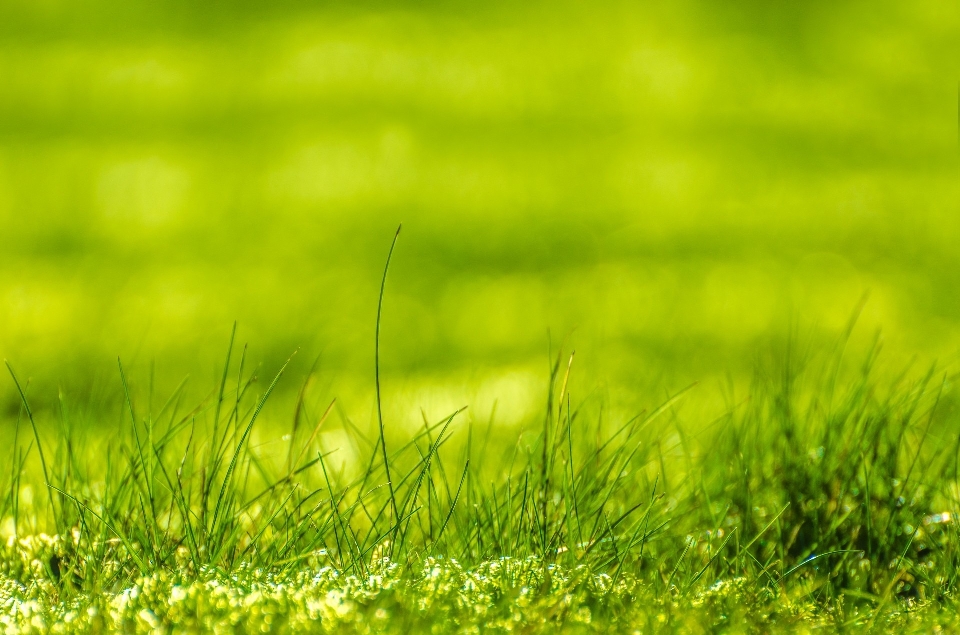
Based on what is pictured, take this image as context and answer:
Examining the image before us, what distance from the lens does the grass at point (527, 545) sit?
5.66ft

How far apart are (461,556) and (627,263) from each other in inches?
174

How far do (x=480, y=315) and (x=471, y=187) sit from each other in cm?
176

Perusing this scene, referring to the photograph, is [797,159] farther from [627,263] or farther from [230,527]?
[230,527]

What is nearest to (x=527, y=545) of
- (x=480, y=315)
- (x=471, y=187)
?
(x=480, y=315)

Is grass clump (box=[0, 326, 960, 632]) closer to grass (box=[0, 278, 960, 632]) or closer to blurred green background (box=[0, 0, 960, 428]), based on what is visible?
grass (box=[0, 278, 960, 632])

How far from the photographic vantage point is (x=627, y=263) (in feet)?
20.6

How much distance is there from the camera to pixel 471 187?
7.16 metres

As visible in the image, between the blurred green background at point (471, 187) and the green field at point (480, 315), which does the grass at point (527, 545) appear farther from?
the blurred green background at point (471, 187)

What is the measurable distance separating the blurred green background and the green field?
0.11ft

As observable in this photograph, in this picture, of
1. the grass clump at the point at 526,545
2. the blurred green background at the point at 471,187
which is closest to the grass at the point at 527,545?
the grass clump at the point at 526,545

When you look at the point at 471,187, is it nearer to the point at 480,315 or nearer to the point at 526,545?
the point at 480,315

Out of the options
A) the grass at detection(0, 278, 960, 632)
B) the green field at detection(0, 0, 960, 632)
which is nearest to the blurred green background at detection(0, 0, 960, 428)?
the green field at detection(0, 0, 960, 632)

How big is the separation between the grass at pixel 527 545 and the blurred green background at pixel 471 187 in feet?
4.74

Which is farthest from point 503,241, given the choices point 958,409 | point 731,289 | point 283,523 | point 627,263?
point 283,523
